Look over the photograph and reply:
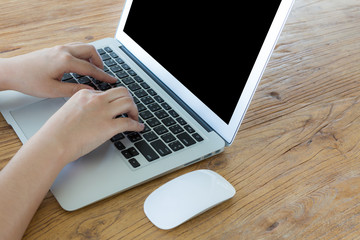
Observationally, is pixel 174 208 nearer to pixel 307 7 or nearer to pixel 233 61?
pixel 233 61

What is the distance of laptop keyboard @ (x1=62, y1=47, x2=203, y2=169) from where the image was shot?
761 millimetres

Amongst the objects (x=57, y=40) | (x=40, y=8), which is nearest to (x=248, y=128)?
(x=57, y=40)

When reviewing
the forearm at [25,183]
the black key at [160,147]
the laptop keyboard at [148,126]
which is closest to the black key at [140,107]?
the laptop keyboard at [148,126]

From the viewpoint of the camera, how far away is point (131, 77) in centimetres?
95

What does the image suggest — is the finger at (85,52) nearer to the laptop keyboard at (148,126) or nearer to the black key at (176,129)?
the laptop keyboard at (148,126)

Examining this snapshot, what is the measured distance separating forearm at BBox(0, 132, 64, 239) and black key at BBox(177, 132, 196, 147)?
0.73 ft

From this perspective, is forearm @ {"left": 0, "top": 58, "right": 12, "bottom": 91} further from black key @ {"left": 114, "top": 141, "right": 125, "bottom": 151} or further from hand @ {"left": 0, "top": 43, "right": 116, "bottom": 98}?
black key @ {"left": 114, "top": 141, "right": 125, "bottom": 151}

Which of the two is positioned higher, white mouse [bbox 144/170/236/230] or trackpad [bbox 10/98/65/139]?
white mouse [bbox 144/170/236/230]

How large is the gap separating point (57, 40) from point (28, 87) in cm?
28

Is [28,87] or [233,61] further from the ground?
[233,61]

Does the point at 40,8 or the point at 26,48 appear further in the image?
the point at 40,8

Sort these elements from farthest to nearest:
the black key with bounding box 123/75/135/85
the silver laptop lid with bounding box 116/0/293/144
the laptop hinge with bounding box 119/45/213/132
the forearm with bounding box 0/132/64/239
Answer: the black key with bounding box 123/75/135/85
the laptop hinge with bounding box 119/45/213/132
the silver laptop lid with bounding box 116/0/293/144
the forearm with bounding box 0/132/64/239

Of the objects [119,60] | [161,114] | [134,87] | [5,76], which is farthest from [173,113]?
[5,76]

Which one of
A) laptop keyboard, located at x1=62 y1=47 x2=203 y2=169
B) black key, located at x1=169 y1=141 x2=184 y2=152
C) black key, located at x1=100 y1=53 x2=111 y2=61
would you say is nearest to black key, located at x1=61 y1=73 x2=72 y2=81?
laptop keyboard, located at x1=62 y1=47 x2=203 y2=169
